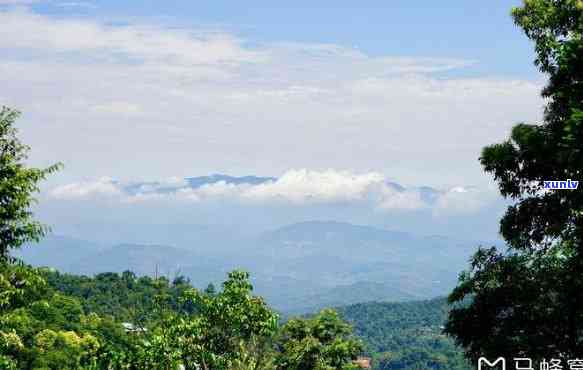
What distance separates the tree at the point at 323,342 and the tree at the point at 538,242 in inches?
963

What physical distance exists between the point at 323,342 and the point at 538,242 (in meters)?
30.9

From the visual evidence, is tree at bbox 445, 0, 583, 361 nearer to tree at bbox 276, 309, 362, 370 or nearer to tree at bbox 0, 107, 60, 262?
tree at bbox 0, 107, 60, 262

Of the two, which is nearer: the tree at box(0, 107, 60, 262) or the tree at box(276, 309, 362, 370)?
the tree at box(0, 107, 60, 262)

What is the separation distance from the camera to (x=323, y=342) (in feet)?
153

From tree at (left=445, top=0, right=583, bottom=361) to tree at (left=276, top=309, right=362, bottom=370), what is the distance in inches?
963

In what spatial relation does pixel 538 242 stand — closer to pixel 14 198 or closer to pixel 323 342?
pixel 14 198

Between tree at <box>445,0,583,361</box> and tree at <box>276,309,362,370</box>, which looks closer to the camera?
tree at <box>445,0,583,361</box>

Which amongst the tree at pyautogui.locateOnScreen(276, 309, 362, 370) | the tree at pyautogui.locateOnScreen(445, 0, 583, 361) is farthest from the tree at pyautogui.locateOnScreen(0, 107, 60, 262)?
the tree at pyautogui.locateOnScreen(276, 309, 362, 370)

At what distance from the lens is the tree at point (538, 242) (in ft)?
52.5

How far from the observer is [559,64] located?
52.7 ft

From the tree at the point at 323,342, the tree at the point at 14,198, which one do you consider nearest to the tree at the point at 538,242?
the tree at the point at 14,198

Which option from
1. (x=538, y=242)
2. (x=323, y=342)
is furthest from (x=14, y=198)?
(x=323, y=342)

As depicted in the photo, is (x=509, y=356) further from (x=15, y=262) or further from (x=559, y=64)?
(x=15, y=262)

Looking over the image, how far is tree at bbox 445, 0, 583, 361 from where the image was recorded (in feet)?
52.5
